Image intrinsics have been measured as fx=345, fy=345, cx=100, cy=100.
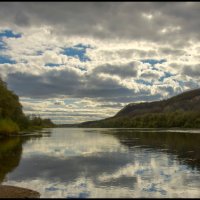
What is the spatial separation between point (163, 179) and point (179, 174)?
3.18 metres

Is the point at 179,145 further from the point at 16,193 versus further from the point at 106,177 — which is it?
the point at 16,193

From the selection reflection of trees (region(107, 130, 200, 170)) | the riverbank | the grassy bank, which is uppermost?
the grassy bank

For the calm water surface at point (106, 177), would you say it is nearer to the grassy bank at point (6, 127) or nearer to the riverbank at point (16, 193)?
the riverbank at point (16, 193)

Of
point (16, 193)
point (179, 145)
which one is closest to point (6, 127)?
point (179, 145)

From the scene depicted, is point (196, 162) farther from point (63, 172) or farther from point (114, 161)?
point (63, 172)

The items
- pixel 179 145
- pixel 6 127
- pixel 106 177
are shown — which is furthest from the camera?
pixel 6 127

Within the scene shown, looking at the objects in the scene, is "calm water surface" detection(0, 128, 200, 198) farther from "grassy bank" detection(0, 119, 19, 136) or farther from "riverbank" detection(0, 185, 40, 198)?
"grassy bank" detection(0, 119, 19, 136)

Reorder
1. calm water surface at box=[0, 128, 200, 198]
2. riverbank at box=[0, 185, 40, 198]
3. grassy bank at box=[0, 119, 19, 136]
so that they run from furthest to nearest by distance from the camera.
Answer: grassy bank at box=[0, 119, 19, 136] → calm water surface at box=[0, 128, 200, 198] → riverbank at box=[0, 185, 40, 198]

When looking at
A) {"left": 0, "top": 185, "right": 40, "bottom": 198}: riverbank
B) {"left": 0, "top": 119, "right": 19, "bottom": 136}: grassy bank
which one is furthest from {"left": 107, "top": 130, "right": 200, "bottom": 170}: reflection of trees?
{"left": 0, "top": 119, "right": 19, "bottom": 136}: grassy bank

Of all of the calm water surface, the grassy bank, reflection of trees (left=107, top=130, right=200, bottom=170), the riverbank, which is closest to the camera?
the riverbank

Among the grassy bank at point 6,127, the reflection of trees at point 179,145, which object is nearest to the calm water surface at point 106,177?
the reflection of trees at point 179,145

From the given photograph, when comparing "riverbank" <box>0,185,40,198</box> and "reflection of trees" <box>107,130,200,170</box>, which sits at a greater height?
"riverbank" <box>0,185,40,198</box>

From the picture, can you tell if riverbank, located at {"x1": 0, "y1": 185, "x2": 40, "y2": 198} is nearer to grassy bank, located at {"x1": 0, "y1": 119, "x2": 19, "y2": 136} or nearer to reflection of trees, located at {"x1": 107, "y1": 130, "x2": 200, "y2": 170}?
reflection of trees, located at {"x1": 107, "y1": 130, "x2": 200, "y2": 170}

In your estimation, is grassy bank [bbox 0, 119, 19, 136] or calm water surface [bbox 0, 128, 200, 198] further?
grassy bank [bbox 0, 119, 19, 136]
